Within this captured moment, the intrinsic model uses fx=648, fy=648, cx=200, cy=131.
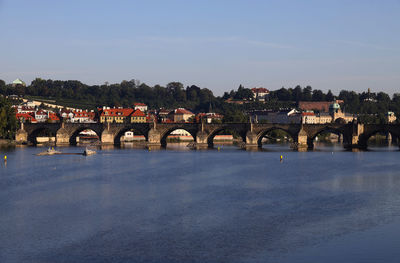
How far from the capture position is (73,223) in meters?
38.0

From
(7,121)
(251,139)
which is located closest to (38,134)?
(7,121)

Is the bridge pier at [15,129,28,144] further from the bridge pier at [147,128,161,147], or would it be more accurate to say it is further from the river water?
the river water

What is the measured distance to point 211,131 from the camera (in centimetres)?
11650

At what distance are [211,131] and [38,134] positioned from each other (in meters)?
37.6

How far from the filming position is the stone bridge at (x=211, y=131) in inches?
4289

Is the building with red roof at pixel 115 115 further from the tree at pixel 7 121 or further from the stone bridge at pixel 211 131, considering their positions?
the tree at pixel 7 121

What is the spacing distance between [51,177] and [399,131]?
6250 cm

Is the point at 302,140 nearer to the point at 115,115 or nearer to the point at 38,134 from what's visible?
the point at 38,134

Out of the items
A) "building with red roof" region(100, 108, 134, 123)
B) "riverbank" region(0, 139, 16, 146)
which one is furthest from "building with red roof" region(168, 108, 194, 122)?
"riverbank" region(0, 139, 16, 146)

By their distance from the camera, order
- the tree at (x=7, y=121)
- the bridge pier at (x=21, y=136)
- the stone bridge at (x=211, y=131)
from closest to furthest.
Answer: the stone bridge at (x=211, y=131)
the tree at (x=7, y=121)
the bridge pier at (x=21, y=136)

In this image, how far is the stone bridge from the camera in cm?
10894

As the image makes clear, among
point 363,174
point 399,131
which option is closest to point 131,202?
point 363,174

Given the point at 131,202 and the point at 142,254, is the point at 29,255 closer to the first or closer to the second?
the point at 142,254

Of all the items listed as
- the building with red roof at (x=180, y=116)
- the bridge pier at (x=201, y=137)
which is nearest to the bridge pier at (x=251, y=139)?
the bridge pier at (x=201, y=137)
